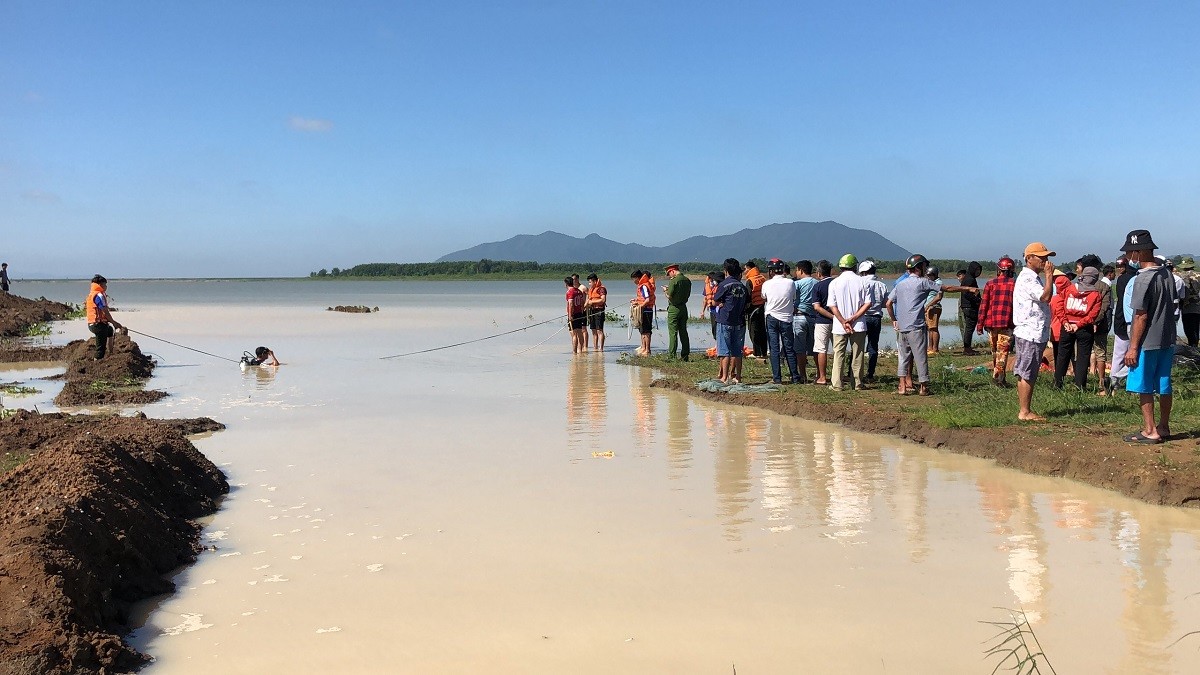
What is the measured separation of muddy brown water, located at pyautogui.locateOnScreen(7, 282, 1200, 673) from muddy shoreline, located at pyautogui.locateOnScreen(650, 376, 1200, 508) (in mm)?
240

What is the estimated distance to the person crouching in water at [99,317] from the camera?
15.9 meters

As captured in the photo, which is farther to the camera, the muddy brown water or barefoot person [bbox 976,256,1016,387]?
barefoot person [bbox 976,256,1016,387]

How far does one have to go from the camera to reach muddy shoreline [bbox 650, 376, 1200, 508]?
7.00 m

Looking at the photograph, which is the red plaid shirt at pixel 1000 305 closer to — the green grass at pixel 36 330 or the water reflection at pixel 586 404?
the water reflection at pixel 586 404

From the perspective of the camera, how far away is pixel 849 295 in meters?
11.4

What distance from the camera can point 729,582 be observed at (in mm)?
5402

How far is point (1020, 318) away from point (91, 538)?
778 cm

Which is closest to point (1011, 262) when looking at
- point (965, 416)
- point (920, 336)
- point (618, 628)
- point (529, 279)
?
point (920, 336)

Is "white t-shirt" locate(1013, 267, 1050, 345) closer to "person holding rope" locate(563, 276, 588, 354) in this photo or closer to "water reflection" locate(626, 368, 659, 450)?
"water reflection" locate(626, 368, 659, 450)

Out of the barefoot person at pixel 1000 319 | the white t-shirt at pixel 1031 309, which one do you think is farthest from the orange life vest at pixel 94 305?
the white t-shirt at pixel 1031 309

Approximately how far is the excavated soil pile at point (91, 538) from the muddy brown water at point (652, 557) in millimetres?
207

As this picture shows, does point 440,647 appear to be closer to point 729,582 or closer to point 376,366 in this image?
point 729,582

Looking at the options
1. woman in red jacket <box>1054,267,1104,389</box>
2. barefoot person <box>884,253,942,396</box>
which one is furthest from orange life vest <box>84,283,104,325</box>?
woman in red jacket <box>1054,267,1104,389</box>

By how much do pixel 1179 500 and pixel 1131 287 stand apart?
1904mm
